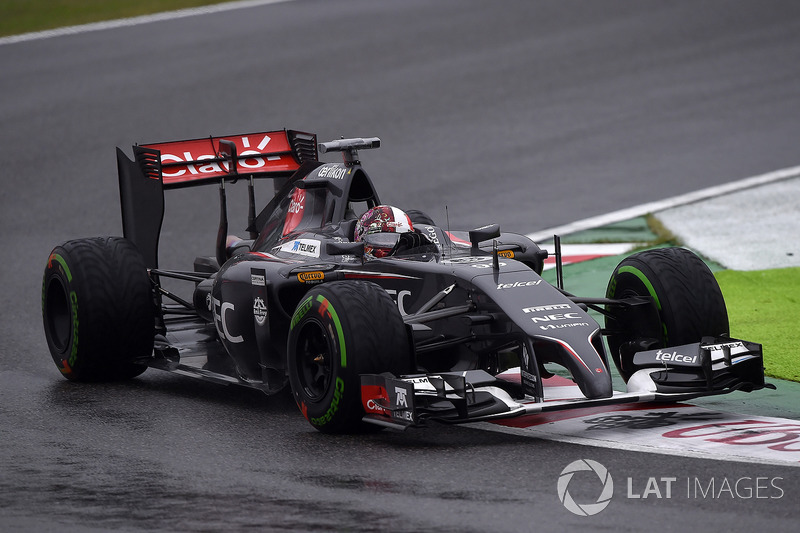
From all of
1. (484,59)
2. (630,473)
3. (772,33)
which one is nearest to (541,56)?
(484,59)

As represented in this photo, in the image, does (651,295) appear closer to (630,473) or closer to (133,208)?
(630,473)

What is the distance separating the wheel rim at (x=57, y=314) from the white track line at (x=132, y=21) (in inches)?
663

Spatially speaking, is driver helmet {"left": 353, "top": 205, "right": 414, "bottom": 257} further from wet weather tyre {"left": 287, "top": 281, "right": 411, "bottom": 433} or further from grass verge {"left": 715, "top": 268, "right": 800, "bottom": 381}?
grass verge {"left": 715, "top": 268, "right": 800, "bottom": 381}

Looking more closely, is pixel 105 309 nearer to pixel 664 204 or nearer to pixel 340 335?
pixel 340 335

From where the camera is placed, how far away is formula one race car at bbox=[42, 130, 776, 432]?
25.1 ft

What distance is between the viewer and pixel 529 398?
25.7 ft

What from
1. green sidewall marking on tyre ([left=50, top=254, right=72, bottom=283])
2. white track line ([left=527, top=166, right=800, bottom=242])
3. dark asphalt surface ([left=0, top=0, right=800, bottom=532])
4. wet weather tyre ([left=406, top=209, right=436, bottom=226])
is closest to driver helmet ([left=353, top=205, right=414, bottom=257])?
wet weather tyre ([left=406, top=209, right=436, bottom=226])

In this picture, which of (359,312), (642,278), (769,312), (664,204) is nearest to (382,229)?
(359,312)

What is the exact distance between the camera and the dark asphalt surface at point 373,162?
6680 mm

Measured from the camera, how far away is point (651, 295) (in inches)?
338

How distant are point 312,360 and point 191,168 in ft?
10.9

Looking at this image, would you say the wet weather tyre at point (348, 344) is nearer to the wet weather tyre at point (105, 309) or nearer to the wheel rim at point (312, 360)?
the wheel rim at point (312, 360)

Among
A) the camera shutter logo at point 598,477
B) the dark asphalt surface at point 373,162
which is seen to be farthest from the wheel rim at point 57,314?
the camera shutter logo at point 598,477

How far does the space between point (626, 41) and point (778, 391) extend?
17321 millimetres
